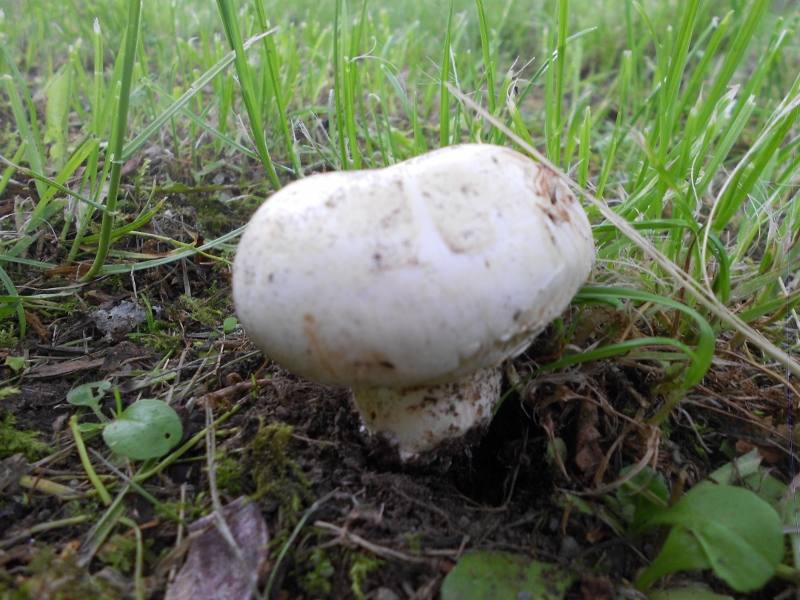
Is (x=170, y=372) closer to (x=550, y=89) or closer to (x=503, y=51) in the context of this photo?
(x=550, y=89)

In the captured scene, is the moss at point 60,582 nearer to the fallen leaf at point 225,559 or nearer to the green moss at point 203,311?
the fallen leaf at point 225,559

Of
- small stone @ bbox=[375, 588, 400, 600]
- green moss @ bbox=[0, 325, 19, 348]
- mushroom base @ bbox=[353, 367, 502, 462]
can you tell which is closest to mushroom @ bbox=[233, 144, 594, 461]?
mushroom base @ bbox=[353, 367, 502, 462]

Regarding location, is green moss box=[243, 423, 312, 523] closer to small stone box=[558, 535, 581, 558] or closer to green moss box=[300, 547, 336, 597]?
green moss box=[300, 547, 336, 597]

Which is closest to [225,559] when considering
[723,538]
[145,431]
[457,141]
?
[145,431]

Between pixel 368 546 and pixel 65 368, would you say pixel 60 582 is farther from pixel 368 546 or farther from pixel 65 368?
pixel 65 368

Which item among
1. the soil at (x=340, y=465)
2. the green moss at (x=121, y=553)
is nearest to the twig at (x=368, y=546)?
the soil at (x=340, y=465)
